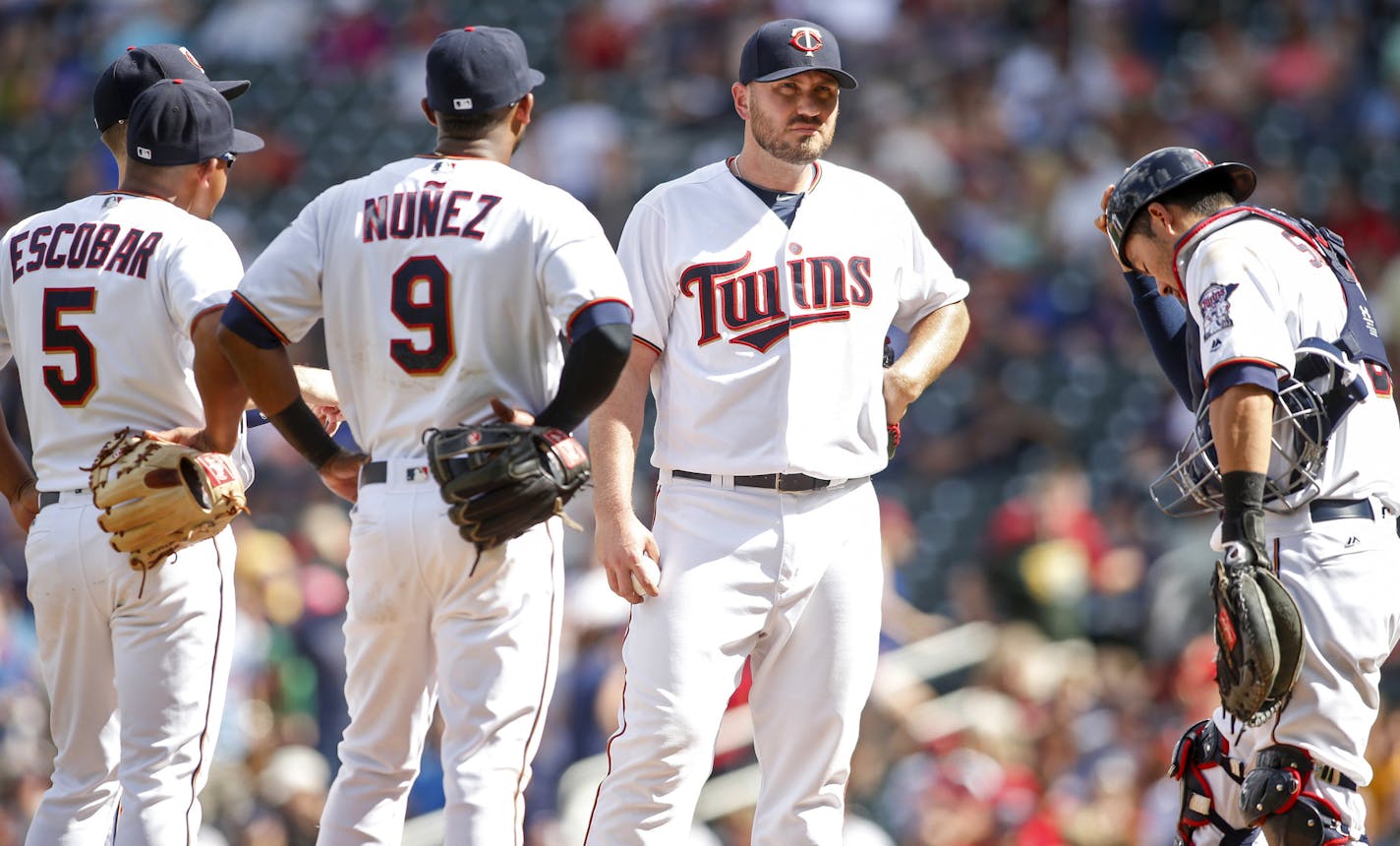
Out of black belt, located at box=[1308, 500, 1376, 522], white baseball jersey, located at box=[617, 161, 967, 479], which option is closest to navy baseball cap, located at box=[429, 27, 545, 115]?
white baseball jersey, located at box=[617, 161, 967, 479]

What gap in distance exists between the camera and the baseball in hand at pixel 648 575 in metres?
4.26

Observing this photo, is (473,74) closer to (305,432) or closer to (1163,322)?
(305,432)

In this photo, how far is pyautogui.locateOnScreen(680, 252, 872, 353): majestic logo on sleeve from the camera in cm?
436

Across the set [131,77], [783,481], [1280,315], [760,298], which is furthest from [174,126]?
[1280,315]

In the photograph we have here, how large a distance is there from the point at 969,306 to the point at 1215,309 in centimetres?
685

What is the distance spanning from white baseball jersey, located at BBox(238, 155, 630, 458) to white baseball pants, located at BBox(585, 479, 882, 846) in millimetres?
626

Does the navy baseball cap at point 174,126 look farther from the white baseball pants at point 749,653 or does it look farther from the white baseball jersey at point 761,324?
the white baseball pants at point 749,653

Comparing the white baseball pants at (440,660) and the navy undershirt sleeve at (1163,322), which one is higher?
the navy undershirt sleeve at (1163,322)

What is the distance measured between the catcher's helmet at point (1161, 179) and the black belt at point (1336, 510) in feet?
2.81

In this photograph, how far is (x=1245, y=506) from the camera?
405cm

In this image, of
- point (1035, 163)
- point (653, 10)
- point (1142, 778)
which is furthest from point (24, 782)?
point (653, 10)

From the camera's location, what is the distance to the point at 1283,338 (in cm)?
414

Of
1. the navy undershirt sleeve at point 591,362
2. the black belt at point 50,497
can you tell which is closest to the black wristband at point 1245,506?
the navy undershirt sleeve at point 591,362

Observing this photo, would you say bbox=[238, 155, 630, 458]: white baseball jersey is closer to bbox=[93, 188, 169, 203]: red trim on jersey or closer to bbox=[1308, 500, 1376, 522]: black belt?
bbox=[93, 188, 169, 203]: red trim on jersey
